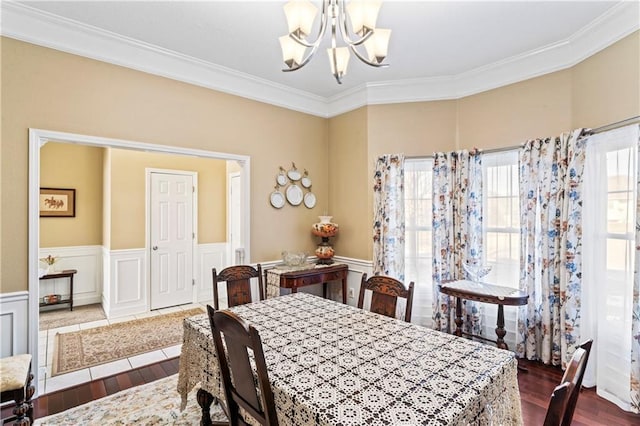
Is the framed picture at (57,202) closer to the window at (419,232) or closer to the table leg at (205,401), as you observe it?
the table leg at (205,401)

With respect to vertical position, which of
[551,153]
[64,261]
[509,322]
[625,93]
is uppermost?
[625,93]

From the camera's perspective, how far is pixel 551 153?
2.86 meters

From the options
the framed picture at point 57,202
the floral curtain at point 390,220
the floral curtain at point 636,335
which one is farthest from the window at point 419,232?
the framed picture at point 57,202

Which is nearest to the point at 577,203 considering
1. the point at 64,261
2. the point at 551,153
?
the point at 551,153

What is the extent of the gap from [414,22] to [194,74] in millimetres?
2176

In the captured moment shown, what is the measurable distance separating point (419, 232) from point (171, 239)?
12.2 feet

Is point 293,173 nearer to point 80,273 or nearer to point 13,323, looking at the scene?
point 13,323

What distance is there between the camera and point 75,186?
16.4ft

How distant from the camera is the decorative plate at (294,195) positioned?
4.09 metres

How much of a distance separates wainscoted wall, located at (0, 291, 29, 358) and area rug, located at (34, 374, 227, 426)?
569 millimetres

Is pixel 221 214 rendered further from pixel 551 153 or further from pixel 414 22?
pixel 551 153

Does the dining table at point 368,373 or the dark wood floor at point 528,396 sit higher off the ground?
the dining table at point 368,373

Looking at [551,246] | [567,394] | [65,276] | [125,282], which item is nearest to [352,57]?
[551,246]

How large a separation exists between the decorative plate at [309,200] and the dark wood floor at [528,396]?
2340mm
